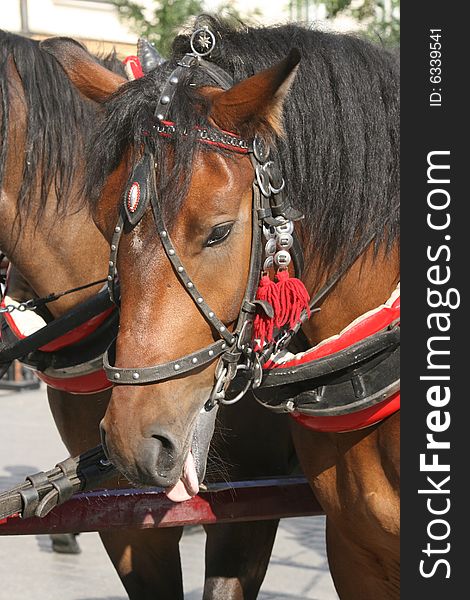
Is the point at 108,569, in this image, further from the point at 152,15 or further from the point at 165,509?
the point at 152,15

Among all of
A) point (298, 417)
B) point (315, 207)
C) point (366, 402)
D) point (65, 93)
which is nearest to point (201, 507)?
point (298, 417)

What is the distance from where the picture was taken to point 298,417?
238 cm

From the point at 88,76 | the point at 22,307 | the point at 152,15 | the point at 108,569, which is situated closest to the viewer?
the point at 88,76

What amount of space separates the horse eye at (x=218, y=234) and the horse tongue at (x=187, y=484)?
40 cm

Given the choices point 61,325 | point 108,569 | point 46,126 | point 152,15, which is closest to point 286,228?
point 61,325

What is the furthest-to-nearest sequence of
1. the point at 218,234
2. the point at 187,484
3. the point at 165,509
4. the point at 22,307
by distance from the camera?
the point at 22,307 → the point at 165,509 → the point at 187,484 → the point at 218,234

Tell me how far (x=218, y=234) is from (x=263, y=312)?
0.19 m

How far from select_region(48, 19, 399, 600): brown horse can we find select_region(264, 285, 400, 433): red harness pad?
1.7 inches

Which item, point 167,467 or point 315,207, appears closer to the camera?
point 167,467

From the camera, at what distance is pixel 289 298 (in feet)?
6.88

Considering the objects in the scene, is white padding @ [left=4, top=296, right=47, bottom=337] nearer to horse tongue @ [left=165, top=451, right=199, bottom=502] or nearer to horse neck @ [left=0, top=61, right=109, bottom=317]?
horse neck @ [left=0, top=61, right=109, bottom=317]

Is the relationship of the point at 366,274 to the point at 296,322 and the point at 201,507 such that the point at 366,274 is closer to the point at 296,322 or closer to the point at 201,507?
the point at 296,322

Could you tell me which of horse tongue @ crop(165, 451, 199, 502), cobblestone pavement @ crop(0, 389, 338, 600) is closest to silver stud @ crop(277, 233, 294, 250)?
horse tongue @ crop(165, 451, 199, 502)

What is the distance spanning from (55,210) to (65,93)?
1.12ft
